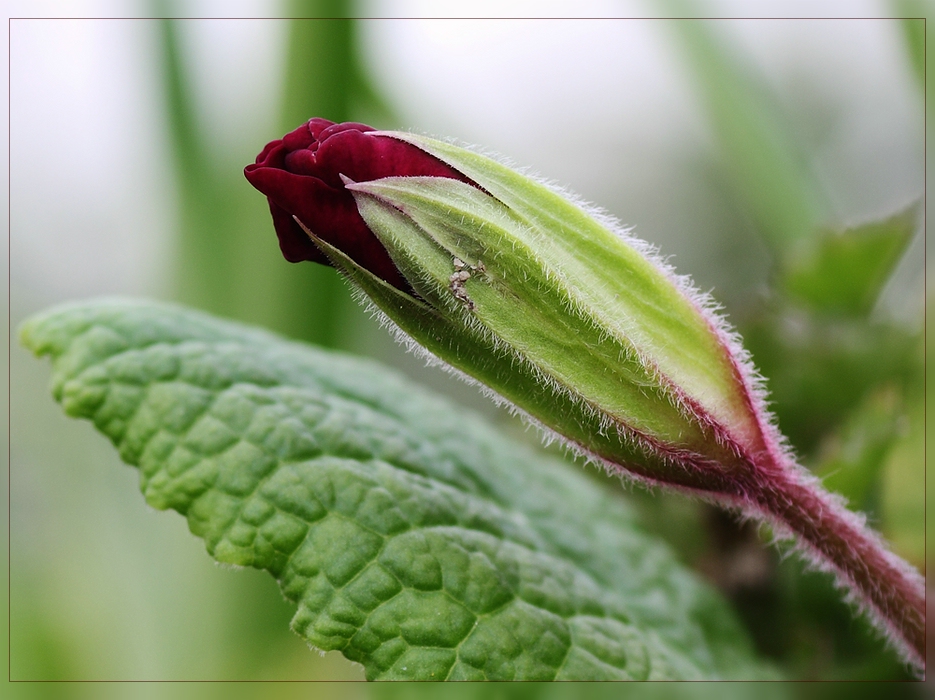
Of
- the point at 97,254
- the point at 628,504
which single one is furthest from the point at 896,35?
the point at 97,254

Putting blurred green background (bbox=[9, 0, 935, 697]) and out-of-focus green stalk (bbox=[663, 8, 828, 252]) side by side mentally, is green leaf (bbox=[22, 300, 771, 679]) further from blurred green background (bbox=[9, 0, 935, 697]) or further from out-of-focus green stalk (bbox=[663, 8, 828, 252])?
→ out-of-focus green stalk (bbox=[663, 8, 828, 252])

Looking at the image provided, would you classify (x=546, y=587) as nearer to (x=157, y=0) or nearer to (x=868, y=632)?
(x=868, y=632)

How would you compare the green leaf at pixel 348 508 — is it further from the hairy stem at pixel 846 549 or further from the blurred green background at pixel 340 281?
the blurred green background at pixel 340 281

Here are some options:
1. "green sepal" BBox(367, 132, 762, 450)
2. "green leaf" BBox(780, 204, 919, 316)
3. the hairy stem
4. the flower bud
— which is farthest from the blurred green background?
the flower bud

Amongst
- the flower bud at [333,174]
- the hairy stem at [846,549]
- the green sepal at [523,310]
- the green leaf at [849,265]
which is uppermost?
the flower bud at [333,174]

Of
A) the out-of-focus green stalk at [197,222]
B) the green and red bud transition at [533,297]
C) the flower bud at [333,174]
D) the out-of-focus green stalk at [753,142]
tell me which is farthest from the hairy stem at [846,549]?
the out-of-focus green stalk at [197,222]

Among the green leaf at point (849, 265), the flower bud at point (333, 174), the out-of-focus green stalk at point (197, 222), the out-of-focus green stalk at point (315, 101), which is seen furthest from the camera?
the out-of-focus green stalk at point (197, 222)
